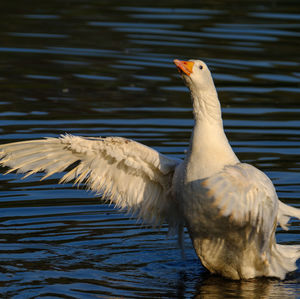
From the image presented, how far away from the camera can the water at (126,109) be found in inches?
352

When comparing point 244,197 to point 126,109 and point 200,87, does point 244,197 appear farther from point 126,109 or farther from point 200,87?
point 126,109

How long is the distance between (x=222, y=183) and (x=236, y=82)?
9149 millimetres

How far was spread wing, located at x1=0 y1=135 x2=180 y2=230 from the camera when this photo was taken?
351 inches

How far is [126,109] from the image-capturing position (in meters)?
14.9

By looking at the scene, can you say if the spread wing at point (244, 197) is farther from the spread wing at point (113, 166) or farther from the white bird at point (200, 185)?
the spread wing at point (113, 166)

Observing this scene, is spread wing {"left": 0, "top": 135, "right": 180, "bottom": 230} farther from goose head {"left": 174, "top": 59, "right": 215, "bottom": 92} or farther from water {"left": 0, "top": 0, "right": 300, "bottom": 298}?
Result: goose head {"left": 174, "top": 59, "right": 215, "bottom": 92}

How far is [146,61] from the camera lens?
1831 centimetres

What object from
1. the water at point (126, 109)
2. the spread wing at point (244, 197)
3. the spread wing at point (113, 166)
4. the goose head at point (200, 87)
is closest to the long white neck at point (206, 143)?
the goose head at point (200, 87)

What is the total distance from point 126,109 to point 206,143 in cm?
656

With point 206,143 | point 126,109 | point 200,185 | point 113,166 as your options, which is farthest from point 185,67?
point 126,109

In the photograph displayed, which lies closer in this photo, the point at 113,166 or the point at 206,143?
the point at 206,143

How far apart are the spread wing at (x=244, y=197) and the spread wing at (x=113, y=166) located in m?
1.06

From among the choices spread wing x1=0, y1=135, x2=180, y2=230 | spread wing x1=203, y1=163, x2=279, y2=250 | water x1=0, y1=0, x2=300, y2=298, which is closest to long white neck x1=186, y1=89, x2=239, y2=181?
spread wing x1=203, y1=163, x2=279, y2=250

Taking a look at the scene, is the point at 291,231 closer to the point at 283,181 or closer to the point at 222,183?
the point at 283,181
